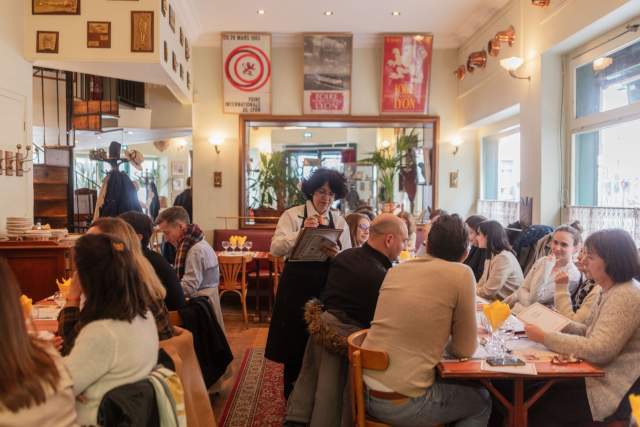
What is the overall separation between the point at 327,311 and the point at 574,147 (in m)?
4.32

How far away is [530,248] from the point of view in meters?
5.60

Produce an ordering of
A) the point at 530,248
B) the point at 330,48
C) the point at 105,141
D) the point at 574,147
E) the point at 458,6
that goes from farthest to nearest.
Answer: the point at 105,141, the point at 330,48, the point at 458,6, the point at 574,147, the point at 530,248

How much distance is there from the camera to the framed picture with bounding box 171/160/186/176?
52.6 feet

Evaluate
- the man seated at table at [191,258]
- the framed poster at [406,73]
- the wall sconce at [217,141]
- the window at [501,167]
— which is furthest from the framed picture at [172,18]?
the window at [501,167]

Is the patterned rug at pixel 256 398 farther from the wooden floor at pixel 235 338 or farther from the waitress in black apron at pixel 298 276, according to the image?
the waitress in black apron at pixel 298 276

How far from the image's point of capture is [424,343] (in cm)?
240

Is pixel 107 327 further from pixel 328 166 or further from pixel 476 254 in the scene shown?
pixel 328 166

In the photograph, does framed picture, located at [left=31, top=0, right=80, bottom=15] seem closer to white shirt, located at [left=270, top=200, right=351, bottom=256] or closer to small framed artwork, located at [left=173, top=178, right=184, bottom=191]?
white shirt, located at [left=270, top=200, right=351, bottom=256]

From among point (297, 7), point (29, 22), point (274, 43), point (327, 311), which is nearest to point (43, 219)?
point (29, 22)

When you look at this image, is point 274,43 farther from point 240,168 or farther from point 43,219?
point 43,219

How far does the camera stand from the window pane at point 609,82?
5020 mm

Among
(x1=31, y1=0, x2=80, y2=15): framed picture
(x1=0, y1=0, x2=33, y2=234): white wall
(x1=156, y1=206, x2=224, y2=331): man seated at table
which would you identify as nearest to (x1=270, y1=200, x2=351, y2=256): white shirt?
(x1=156, y1=206, x2=224, y2=331): man seated at table

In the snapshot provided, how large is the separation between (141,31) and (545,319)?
210 inches

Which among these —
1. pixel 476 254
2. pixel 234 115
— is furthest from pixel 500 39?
pixel 234 115
